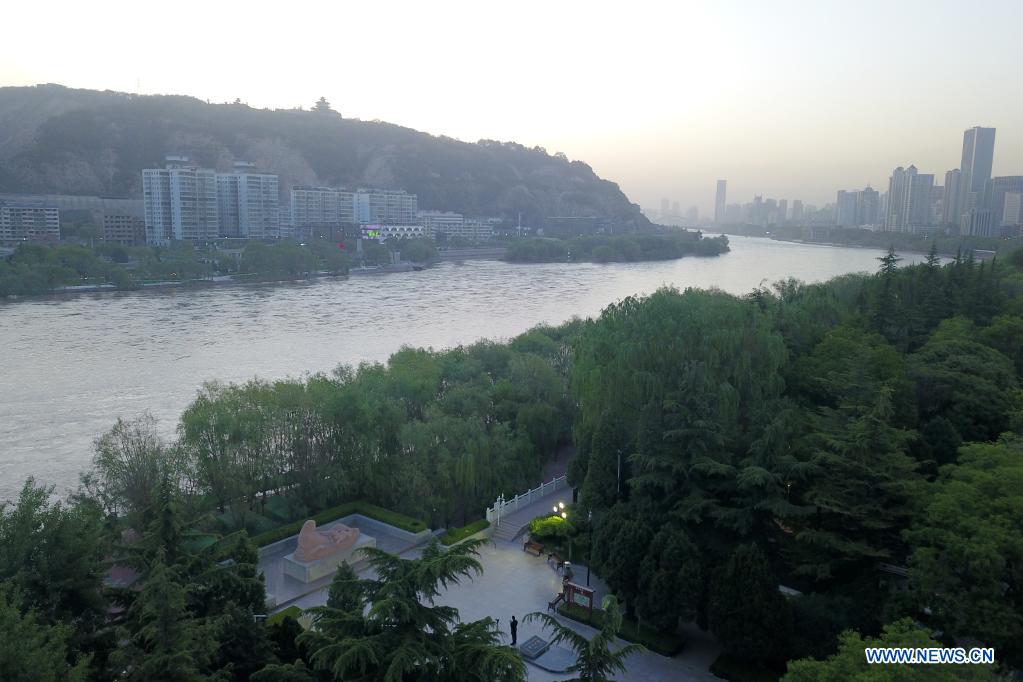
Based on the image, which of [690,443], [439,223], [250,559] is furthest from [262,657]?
[439,223]

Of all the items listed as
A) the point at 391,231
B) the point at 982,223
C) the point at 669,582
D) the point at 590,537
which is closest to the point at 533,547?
the point at 590,537

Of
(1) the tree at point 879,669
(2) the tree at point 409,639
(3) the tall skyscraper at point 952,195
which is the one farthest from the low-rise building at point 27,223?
(3) the tall skyscraper at point 952,195

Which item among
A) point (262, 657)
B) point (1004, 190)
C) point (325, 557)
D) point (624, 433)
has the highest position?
point (1004, 190)

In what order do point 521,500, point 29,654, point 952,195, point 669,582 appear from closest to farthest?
point 29,654 < point 669,582 < point 521,500 < point 952,195

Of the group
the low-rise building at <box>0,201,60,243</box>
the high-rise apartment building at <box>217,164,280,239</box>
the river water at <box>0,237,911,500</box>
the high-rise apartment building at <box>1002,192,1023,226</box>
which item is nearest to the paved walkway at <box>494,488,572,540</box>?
the river water at <box>0,237,911,500</box>

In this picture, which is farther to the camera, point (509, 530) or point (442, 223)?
point (442, 223)

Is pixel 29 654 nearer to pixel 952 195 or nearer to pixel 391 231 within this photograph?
pixel 391 231

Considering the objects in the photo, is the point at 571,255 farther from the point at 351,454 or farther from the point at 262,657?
the point at 262,657
